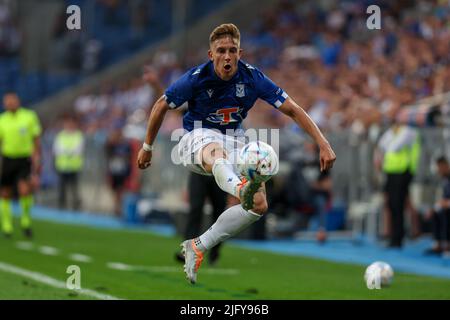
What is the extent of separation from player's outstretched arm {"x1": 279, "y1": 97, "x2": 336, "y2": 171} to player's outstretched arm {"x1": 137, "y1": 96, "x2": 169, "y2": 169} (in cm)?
101

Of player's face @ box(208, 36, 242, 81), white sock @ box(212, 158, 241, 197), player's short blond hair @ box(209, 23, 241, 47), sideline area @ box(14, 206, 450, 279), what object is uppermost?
player's short blond hair @ box(209, 23, 241, 47)

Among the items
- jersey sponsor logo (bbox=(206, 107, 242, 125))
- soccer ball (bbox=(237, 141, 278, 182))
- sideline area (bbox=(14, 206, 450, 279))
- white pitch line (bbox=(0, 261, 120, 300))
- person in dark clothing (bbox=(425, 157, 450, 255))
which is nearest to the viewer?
soccer ball (bbox=(237, 141, 278, 182))

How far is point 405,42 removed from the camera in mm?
20062

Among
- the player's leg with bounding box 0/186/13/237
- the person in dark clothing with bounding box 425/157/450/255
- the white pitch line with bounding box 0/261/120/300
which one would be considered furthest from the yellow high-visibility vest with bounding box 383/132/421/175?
the white pitch line with bounding box 0/261/120/300

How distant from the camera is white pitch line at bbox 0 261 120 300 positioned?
386 inches

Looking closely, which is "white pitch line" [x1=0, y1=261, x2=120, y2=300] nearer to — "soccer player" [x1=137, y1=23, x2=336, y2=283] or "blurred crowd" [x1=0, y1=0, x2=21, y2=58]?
"soccer player" [x1=137, y1=23, x2=336, y2=283]

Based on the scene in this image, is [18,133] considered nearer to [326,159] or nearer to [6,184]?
[6,184]

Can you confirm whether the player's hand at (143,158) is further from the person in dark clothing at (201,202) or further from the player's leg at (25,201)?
the player's leg at (25,201)

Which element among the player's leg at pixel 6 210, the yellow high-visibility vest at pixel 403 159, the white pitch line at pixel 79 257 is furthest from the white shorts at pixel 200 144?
the player's leg at pixel 6 210

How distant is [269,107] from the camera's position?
77.2 feet

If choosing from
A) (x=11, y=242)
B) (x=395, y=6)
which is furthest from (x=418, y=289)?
(x=395, y=6)

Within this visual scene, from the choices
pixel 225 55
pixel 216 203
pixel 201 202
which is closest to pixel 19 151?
pixel 201 202

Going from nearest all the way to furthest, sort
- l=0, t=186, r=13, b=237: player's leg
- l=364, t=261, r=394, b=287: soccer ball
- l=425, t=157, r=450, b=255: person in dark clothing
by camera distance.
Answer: l=364, t=261, r=394, b=287: soccer ball → l=425, t=157, r=450, b=255: person in dark clothing → l=0, t=186, r=13, b=237: player's leg

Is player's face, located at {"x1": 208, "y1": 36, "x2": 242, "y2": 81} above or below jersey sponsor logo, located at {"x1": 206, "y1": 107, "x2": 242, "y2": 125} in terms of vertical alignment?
above
